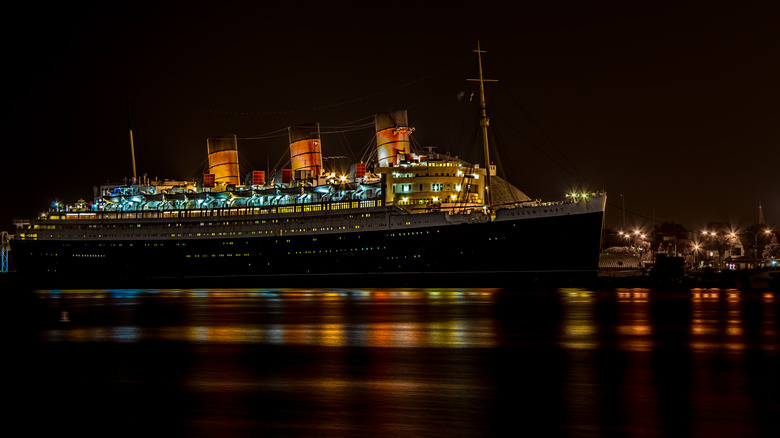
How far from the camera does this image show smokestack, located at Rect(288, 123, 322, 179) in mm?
76331

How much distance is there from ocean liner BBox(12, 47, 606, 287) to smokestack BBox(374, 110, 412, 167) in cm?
12

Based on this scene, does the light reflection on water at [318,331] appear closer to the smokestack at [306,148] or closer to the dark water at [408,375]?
the dark water at [408,375]

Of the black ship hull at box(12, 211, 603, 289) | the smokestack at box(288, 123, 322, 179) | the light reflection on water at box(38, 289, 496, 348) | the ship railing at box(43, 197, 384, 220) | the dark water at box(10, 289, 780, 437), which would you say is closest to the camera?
the dark water at box(10, 289, 780, 437)

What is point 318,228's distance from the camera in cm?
6712

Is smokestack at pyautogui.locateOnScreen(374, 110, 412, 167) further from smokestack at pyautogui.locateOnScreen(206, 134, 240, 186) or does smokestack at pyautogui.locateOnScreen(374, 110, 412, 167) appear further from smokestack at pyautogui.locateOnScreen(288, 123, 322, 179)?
smokestack at pyautogui.locateOnScreen(206, 134, 240, 186)

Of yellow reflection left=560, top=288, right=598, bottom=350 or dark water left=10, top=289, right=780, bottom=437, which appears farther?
yellow reflection left=560, top=288, right=598, bottom=350

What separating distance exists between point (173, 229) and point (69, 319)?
41.8 meters

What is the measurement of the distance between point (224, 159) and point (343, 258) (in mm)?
24868

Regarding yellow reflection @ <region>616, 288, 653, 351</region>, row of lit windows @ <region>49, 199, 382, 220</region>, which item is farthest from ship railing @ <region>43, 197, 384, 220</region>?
yellow reflection @ <region>616, 288, 653, 351</region>

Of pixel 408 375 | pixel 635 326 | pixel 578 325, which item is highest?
pixel 408 375

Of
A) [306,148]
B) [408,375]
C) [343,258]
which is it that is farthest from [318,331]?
[306,148]

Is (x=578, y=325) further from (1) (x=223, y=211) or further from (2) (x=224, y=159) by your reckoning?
(2) (x=224, y=159)

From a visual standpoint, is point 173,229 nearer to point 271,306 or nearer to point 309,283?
point 309,283

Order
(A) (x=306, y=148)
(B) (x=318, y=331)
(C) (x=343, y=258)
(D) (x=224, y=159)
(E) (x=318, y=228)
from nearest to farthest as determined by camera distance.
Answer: (B) (x=318, y=331)
(C) (x=343, y=258)
(E) (x=318, y=228)
(A) (x=306, y=148)
(D) (x=224, y=159)
